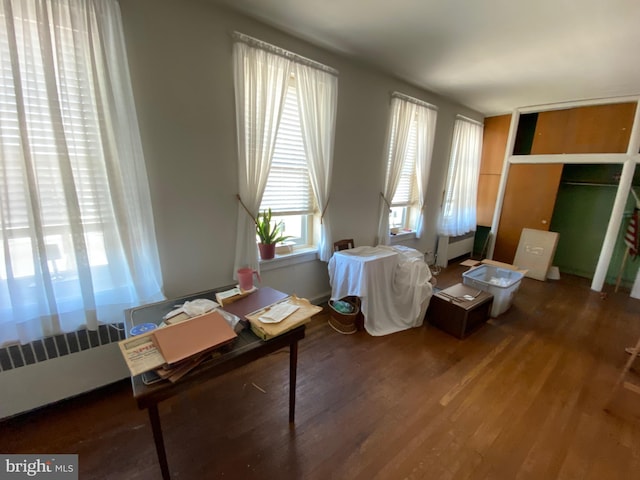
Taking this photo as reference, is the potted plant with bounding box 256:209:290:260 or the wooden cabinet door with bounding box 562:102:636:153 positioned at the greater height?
the wooden cabinet door with bounding box 562:102:636:153

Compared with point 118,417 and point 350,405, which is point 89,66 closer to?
point 118,417

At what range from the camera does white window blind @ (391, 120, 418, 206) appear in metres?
3.48

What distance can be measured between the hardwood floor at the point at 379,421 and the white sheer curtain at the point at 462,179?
240cm

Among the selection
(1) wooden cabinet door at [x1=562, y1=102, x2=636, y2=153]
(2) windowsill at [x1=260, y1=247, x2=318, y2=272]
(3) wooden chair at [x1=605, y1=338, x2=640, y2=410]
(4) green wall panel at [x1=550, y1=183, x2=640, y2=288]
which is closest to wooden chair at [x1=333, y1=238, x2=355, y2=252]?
(2) windowsill at [x1=260, y1=247, x2=318, y2=272]

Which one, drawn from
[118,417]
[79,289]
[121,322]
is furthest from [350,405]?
[79,289]

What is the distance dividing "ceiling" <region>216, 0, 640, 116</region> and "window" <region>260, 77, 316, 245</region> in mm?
569

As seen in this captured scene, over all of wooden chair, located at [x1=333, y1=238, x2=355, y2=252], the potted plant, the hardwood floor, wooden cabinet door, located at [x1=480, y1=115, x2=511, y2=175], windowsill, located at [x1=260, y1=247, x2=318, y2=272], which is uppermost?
wooden cabinet door, located at [x1=480, y1=115, x2=511, y2=175]

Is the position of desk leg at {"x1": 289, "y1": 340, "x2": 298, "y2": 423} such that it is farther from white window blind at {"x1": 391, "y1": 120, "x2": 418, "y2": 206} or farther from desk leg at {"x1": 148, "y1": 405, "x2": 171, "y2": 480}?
white window blind at {"x1": 391, "y1": 120, "x2": 418, "y2": 206}

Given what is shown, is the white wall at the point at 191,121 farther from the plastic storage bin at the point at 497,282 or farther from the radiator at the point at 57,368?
the plastic storage bin at the point at 497,282

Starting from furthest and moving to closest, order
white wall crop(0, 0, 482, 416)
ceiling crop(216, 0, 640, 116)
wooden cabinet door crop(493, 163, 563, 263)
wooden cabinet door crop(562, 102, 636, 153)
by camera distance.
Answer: wooden cabinet door crop(493, 163, 563, 263), wooden cabinet door crop(562, 102, 636, 153), ceiling crop(216, 0, 640, 116), white wall crop(0, 0, 482, 416)

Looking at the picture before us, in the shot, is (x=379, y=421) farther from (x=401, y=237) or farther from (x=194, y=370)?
(x=401, y=237)

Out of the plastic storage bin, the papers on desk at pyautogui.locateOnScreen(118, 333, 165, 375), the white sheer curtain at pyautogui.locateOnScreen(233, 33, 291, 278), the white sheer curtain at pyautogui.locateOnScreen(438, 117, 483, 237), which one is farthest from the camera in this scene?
the white sheer curtain at pyautogui.locateOnScreen(438, 117, 483, 237)

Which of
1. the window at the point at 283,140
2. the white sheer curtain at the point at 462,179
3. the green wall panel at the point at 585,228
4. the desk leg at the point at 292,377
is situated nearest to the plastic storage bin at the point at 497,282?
the white sheer curtain at the point at 462,179

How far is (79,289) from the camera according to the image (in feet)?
4.95
